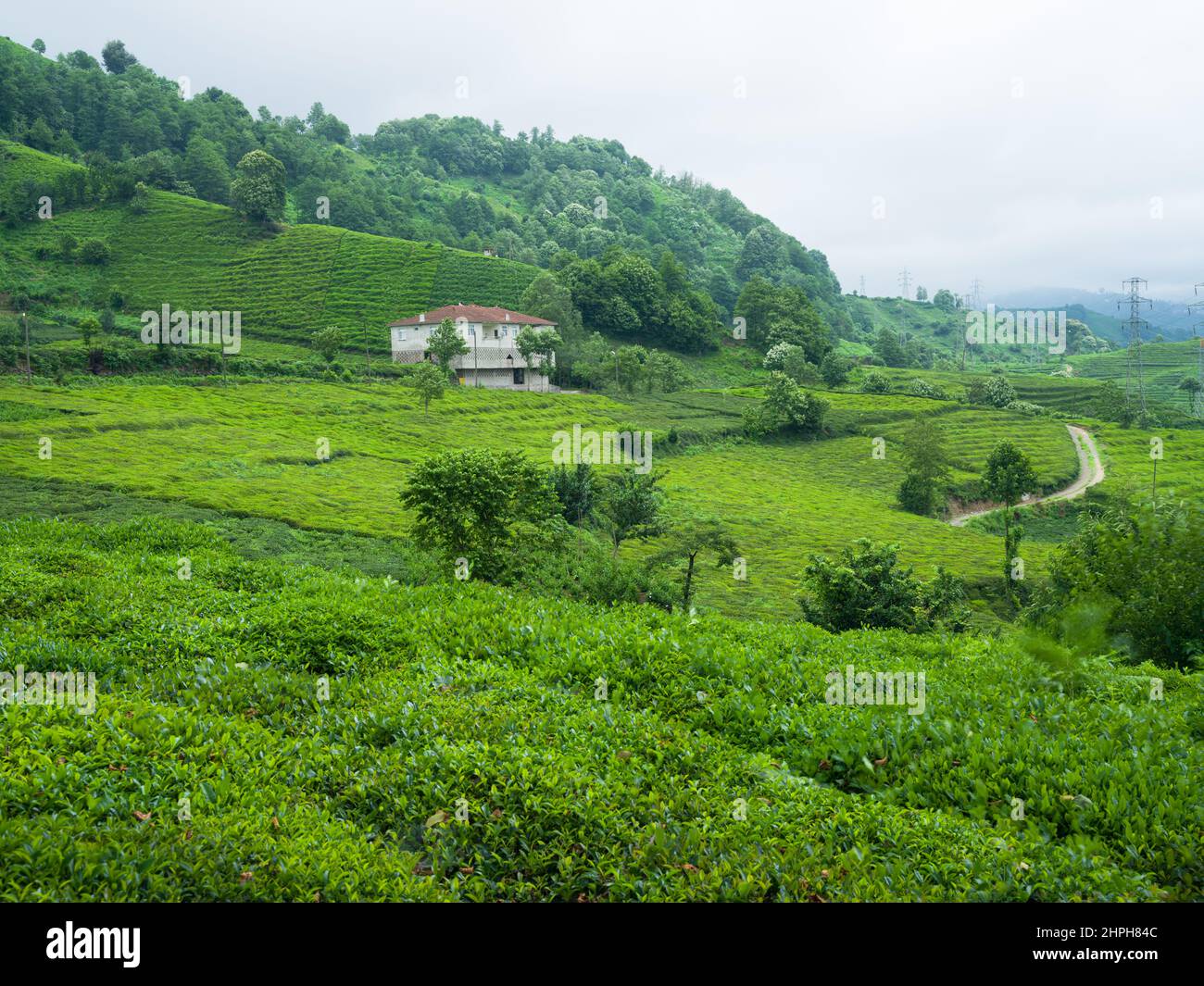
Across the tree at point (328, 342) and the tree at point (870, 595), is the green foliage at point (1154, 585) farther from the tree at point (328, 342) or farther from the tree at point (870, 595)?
the tree at point (328, 342)

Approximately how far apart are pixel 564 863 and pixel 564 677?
4.02m

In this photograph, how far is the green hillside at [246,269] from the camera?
89.3 m

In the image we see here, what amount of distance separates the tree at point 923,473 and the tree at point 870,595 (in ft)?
104

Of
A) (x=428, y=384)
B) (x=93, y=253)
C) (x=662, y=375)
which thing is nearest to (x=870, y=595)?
(x=428, y=384)

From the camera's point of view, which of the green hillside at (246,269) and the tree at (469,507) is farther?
the green hillside at (246,269)

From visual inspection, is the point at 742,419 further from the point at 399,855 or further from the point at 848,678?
the point at 399,855

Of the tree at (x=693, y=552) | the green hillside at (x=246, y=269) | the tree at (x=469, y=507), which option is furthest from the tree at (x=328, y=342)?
the tree at (x=469, y=507)

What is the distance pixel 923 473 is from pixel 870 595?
33747 millimetres

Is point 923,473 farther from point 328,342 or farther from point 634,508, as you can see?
point 328,342

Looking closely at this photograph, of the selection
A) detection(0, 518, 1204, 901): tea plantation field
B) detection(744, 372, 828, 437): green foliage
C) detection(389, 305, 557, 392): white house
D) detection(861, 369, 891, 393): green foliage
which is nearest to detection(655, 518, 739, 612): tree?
detection(0, 518, 1204, 901): tea plantation field

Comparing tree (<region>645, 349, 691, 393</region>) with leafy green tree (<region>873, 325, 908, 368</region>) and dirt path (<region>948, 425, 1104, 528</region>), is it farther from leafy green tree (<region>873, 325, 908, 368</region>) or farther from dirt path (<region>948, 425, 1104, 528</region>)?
leafy green tree (<region>873, 325, 908, 368</region>)

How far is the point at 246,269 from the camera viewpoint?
3944 inches

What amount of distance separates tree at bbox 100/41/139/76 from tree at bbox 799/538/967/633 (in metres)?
194

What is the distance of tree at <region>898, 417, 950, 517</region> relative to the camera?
53750mm
